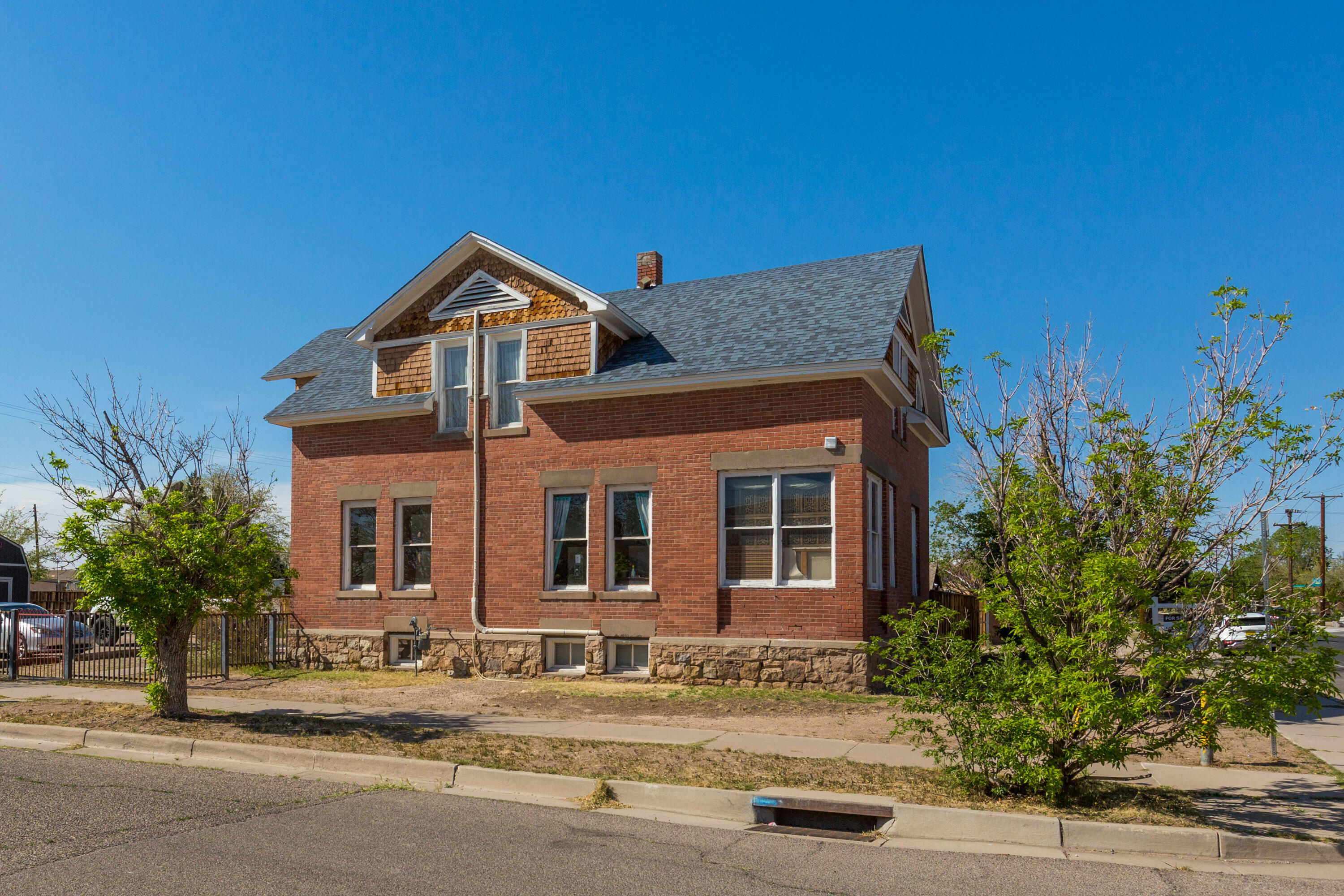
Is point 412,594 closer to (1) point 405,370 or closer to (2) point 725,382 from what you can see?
(1) point 405,370

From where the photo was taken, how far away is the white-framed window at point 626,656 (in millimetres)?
17000

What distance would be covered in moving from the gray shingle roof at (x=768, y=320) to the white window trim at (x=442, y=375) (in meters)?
1.49

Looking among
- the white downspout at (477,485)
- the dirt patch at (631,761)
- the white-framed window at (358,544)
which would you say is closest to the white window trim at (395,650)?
the white-framed window at (358,544)

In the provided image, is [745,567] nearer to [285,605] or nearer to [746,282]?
[746,282]

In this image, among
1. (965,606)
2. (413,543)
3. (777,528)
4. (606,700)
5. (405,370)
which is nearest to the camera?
(606,700)

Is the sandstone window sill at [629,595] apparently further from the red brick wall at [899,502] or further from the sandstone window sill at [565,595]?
the red brick wall at [899,502]

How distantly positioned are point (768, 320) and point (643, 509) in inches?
158

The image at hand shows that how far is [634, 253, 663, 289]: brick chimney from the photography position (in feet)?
→ 75.5

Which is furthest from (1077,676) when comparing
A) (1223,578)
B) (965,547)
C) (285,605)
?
(965,547)

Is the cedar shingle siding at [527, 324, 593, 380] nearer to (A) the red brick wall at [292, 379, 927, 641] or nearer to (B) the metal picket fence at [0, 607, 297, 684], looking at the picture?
(A) the red brick wall at [292, 379, 927, 641]

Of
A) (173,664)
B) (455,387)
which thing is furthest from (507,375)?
(173,664)

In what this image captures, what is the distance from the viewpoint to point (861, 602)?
50.5 ft

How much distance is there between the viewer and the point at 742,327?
1784cm

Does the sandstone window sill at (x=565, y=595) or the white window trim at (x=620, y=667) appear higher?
the sandstone window sill at (x=565, y=595)
